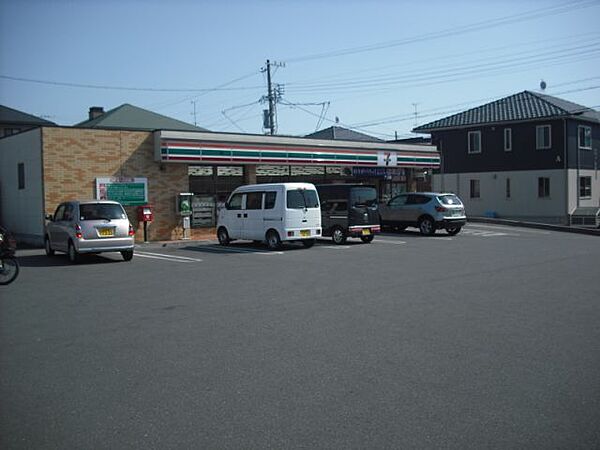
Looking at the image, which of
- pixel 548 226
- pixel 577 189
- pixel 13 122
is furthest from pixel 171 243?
pixel 13 122

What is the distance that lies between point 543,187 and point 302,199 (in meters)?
21.3

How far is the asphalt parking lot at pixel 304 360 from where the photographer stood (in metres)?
4.38

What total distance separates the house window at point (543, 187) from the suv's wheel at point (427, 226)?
46.4 ft

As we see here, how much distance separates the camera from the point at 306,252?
57.3 ft

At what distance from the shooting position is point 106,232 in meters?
15.0

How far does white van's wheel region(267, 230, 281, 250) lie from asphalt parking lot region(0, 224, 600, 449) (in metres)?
5.43

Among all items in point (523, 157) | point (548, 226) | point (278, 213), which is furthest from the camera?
point (523, 157)

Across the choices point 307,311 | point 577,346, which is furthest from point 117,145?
point 577,346

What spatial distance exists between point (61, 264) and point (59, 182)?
209 inches

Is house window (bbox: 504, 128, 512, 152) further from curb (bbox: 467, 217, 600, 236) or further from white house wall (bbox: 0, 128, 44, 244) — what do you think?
white house wall (bbox: 0, 128, 44, 244)

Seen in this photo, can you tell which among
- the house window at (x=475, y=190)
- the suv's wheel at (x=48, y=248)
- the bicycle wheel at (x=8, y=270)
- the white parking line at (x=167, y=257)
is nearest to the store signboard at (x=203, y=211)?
the white parking line at (x=167, y=257)

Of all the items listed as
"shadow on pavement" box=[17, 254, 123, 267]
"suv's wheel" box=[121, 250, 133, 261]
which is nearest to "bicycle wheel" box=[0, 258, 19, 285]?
"shadow on pavement" box=[17, 254, 123, 267]

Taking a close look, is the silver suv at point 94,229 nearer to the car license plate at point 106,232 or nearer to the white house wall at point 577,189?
the car license plate at point 106,232

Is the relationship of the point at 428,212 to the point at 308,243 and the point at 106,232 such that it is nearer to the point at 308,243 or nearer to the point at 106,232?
the point at 308,243
